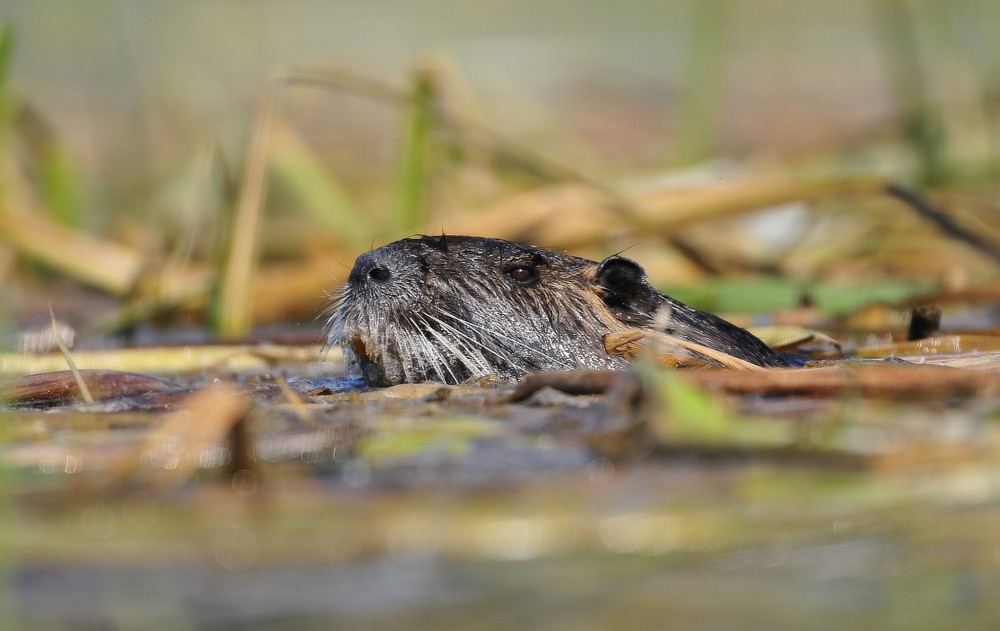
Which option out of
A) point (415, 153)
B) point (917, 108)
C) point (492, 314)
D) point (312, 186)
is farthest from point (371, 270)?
point (917, 108)

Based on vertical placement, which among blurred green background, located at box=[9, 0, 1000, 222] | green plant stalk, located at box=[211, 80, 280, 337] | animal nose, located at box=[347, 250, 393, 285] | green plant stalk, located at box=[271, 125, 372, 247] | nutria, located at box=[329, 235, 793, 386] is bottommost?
nutria, located at box=[329, 235, 793, 386]

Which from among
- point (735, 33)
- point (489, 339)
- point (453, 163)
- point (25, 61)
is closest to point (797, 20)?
point (735, 33)

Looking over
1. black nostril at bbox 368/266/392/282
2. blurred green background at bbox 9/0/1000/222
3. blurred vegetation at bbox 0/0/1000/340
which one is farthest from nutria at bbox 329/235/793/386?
blurred green background at bbox 9/0/1000/222

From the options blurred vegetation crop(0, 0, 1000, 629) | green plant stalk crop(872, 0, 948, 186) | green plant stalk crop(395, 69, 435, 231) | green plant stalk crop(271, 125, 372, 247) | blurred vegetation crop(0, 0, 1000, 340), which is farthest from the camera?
green plant stalk crop(872, 0, 948, 186)

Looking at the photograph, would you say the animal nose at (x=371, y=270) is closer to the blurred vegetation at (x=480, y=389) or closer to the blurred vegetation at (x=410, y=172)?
the blurred vegetation at (x=480, y=389)

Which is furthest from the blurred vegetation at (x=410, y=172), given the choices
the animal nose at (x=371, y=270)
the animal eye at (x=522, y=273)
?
the animal eye at (x=522, y=273)

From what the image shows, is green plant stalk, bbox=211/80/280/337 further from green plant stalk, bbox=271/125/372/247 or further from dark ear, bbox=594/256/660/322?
dark ear, bbox=594/256/660/322

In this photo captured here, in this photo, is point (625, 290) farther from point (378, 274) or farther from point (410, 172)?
point (410, 172)

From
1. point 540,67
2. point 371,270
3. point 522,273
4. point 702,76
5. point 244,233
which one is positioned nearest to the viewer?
point 371,270

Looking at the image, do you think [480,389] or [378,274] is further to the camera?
[378,274]
